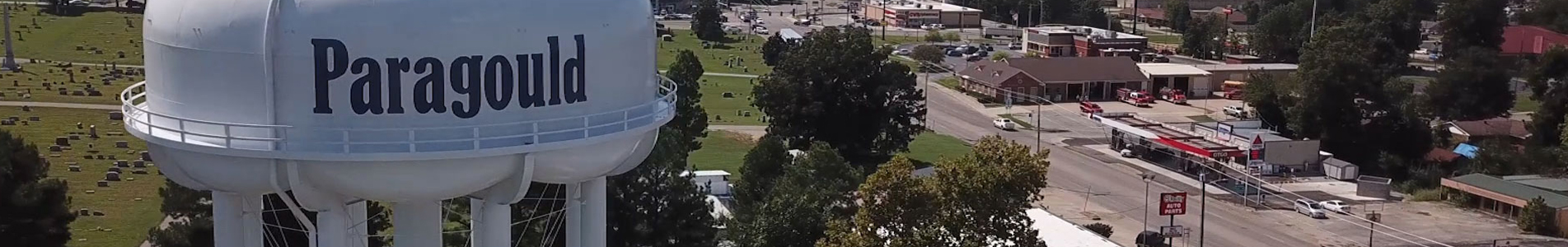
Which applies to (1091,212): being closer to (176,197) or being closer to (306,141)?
(176,197)

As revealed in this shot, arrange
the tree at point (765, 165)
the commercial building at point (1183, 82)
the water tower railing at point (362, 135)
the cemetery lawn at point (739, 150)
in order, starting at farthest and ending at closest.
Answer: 1. the commercial building at point (1183, 82)
2. the cemetery lawn at point (739, 150)
3. the tree at point (765, 165)
4. the water tower railing at point (362, 135)

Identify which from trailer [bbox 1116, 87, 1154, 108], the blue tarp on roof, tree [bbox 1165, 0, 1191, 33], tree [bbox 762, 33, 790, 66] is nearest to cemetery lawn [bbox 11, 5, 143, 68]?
tree [bbox 762, 33, 790, 66]

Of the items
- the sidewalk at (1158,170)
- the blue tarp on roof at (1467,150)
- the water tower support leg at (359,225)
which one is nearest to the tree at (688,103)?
the sidewalk at (1158,170)

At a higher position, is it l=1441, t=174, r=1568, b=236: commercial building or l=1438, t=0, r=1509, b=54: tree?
l=1438, t=0, r=1509, b=54: tree

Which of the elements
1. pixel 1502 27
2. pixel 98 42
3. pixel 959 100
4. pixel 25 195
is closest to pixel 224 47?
pixel 25 195

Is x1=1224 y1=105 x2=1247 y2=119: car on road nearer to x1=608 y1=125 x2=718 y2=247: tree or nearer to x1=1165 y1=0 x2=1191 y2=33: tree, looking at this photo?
x1=608 y1=125 x2=718 y2=247: tree

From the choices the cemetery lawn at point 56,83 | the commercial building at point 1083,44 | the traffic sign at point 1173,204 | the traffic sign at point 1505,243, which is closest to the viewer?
the traffic sign at point 1173,204

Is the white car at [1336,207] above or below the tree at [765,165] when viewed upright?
below

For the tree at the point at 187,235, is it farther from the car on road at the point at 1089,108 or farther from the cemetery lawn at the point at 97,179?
the car on road at the point at 1089,108
